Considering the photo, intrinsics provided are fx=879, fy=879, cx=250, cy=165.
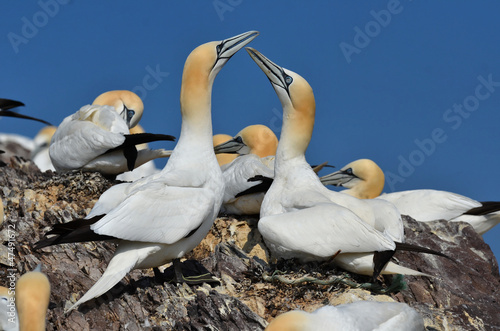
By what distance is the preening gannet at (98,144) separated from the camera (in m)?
9.77

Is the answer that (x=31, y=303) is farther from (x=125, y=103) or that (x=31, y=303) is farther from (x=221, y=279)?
(x=125, y=103)

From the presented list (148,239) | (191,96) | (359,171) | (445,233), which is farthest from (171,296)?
(359,171)

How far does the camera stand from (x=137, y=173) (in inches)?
541

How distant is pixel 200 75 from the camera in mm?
7633

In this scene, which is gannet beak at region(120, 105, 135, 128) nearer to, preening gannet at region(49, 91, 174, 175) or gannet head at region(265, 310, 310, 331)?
preening gannet at region(49, 91, 174, 175)

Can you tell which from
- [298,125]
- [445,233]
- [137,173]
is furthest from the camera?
[137,173]

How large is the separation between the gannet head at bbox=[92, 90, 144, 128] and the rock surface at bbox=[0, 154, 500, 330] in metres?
2.71

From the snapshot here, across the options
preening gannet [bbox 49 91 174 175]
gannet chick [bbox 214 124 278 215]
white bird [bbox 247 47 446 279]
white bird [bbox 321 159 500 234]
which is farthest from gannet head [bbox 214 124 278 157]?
white bird [bbox 247 47 446 279]

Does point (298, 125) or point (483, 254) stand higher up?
point (298, 125)

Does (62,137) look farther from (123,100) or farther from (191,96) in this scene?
(191,96)

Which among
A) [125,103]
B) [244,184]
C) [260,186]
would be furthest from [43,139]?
[260,186]

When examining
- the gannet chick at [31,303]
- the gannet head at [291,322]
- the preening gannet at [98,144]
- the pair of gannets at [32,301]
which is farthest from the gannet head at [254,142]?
the gannet head at [291,322]

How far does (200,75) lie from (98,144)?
2.55 meters

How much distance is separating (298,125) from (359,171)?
12.2 ft
